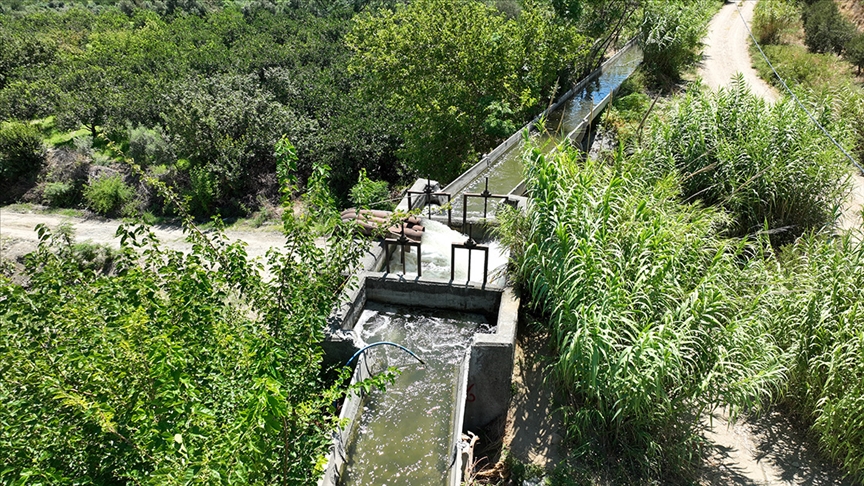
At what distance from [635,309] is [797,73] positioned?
63.2 ft

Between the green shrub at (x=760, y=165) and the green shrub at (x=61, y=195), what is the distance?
21.3 meters

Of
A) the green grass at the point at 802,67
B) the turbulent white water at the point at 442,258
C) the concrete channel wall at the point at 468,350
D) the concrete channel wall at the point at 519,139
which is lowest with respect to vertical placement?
the concrete channel wall at the point at 468,350

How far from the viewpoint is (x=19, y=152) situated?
72.1ft

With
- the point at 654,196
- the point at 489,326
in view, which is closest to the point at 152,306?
the point at 489,326

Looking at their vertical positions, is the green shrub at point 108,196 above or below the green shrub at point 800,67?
below

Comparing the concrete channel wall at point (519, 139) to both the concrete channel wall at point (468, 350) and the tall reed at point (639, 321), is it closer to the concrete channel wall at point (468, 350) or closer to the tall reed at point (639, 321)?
the tall reed at point (639, 321)

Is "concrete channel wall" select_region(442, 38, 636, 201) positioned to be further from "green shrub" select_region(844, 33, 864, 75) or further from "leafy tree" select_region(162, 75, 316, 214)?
"green shrub" select_region(844, 33, 864, 75)

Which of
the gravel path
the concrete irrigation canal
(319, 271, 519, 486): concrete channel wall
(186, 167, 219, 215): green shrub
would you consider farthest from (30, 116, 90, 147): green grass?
the gravel path

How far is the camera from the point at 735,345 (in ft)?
22.4

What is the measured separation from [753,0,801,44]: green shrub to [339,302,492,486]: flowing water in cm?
2654

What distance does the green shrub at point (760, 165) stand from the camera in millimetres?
10781

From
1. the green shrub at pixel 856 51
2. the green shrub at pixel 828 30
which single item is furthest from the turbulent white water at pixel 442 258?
the green shrub at pixel 828 30

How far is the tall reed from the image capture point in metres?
6.55

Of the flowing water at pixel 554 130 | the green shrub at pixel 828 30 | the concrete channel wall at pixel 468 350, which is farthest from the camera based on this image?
the green shrub at pixel 828 30
